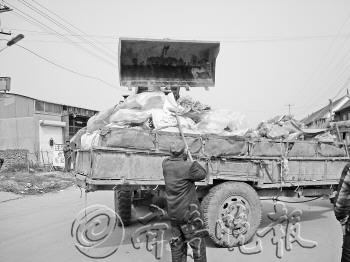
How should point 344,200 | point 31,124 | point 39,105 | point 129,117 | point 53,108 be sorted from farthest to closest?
point 53,108 → point 39,105 → point 31,124 → point 129,117 → point 344,200

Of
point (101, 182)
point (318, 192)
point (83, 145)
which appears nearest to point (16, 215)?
point (83, 145)

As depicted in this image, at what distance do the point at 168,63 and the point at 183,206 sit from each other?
15.1 ft

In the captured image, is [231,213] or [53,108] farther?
[53,108]

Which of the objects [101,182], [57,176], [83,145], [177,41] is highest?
[177,41]

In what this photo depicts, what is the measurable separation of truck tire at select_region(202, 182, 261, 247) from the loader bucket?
334 centimetres

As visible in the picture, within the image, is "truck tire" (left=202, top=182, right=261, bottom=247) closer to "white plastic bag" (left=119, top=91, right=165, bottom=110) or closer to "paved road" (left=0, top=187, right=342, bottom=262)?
"paved road" (left=0, top=187, right=342, bottom=262)

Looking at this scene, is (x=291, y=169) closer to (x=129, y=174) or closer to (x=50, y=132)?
(x=129, y=174)

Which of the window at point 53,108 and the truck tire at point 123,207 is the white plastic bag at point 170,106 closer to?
the truck tire at point 123,207

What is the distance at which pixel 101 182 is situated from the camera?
4.88 m

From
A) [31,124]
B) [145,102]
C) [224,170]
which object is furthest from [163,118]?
[31,124]

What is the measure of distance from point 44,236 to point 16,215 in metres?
2.96

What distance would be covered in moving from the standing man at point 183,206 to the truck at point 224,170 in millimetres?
857

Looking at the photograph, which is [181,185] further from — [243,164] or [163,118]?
[243,164]

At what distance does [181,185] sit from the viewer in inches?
171
